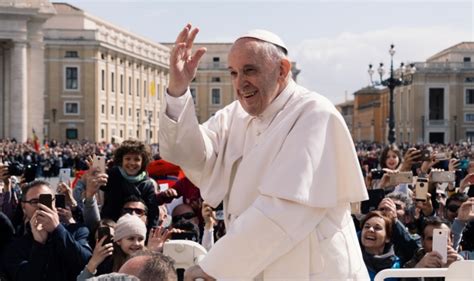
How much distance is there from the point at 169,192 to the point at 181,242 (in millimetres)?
3784

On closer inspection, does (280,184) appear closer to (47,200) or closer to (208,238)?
(47,200)

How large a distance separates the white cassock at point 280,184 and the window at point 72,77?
69612mm

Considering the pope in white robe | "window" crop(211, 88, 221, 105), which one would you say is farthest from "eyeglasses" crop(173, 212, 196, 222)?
"window" crop(211, 88, 221, 105)

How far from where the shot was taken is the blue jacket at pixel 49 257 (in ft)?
18.4

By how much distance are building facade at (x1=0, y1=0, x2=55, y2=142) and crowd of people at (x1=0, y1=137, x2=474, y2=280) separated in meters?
45.6

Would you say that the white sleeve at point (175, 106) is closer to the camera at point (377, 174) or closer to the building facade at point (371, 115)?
the camera at point (377, 174)

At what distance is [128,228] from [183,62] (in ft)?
7.00

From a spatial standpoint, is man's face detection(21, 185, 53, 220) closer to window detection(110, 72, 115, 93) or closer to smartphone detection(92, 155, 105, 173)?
smartphone detection(92, 155, 105, 173)

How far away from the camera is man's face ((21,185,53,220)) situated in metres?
6.43

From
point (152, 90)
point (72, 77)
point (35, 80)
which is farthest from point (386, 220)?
point (152, 90)

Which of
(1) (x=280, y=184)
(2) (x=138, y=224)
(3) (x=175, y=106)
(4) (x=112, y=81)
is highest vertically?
(4) (x=112, y=81)

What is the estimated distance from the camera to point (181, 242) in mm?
4191

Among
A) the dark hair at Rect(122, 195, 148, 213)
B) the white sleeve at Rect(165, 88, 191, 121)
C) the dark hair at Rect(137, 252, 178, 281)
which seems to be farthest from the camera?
the dark hair at Rect(122, 195, 148, 213)

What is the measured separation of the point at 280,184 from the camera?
337 cm
